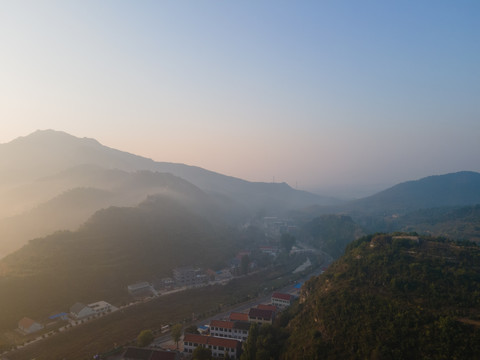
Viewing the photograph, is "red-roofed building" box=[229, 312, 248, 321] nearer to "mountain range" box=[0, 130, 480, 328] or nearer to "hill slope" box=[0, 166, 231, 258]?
"mountain range" box=[0, 130, 480, 328]

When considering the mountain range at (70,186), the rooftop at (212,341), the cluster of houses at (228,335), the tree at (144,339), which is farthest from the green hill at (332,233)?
the tree at (144,339)

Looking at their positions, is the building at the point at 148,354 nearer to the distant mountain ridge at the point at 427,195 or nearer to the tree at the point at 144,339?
the tree at the point at 144,339

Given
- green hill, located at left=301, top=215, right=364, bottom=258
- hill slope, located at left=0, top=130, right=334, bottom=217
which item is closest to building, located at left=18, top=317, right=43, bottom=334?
green hill, located at left=301, top=215, right=364, bottom=258

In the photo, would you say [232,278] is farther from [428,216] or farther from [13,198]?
[428,216]

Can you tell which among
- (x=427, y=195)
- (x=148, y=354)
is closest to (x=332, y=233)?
(x=148, y=354)

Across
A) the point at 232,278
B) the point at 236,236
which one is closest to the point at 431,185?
the point at 236,236
